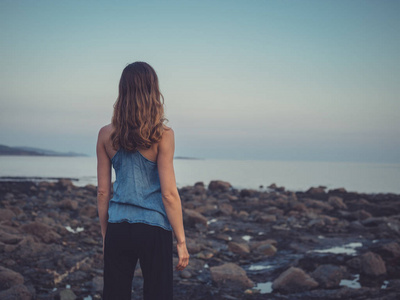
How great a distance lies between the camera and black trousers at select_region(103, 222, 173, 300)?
92.9 inches

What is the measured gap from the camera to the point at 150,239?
7.73ft

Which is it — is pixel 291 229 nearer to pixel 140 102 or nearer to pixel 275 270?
pixel 275 270

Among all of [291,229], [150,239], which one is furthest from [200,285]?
[291,229]

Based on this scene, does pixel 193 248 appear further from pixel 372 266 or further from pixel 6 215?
pixel 6 215

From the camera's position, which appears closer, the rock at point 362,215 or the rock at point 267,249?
the rock at point 267,249

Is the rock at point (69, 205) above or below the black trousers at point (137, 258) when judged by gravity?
below

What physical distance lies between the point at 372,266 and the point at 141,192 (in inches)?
215

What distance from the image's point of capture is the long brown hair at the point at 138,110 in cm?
234

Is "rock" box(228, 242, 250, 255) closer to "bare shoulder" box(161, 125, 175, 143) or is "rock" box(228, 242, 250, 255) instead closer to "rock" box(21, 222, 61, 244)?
"rock" box(21, 222, 61, 244)

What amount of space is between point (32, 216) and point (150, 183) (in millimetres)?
10886

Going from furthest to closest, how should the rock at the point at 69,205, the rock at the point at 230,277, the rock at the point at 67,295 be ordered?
1. the rock at the point at 69,205
2. the rock at the point at 230,277
3. the rock at the point at 67,295

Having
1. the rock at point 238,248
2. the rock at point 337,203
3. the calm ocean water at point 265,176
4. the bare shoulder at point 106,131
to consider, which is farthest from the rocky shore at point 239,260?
the calm ocean water at point 265,176

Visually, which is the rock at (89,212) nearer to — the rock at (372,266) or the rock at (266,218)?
the rock at (266,218)

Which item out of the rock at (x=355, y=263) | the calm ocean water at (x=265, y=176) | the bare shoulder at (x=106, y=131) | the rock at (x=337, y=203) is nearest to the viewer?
the bare shoulder at (x=106, y=131)
